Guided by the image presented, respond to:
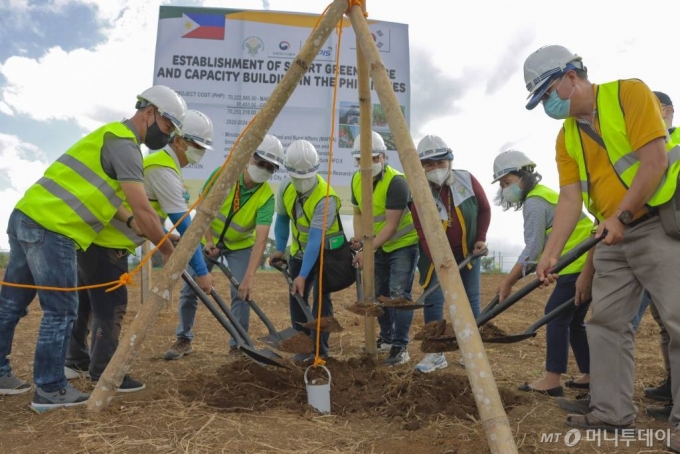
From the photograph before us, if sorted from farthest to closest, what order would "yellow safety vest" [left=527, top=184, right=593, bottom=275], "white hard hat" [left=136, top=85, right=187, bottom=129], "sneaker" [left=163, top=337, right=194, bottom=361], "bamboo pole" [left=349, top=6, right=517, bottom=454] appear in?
1. "sneaker" [left=163, top=337, right=194, bottom=361]
2. "yellow safety vest" [left=527, top=184, right=593, bottom=275]
3. "white hard hat" [left=136, top=85, right=187, bottom=129]
4. "bamboo pole" [left=349, top=6, right=517, bottom=454]

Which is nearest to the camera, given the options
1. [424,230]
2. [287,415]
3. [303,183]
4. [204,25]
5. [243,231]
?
[424,230]

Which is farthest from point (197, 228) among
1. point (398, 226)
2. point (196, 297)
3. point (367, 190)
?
point (398, 226)

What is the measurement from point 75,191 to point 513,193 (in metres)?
2.94

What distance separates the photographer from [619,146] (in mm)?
2816

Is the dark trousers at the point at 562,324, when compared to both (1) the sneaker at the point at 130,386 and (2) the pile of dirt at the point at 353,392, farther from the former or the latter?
(1) the sneaker at the point at 130,386

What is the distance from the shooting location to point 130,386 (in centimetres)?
385

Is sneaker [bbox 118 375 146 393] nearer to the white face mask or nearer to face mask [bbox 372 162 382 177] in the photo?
the white face mask

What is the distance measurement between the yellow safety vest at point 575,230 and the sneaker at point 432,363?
4.22 feet

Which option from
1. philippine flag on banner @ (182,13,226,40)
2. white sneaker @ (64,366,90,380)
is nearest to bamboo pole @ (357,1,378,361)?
white sneaker @ (64,366,90,380)

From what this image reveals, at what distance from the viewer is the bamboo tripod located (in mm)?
2480

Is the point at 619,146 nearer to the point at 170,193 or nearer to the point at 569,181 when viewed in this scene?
the point at 569,181

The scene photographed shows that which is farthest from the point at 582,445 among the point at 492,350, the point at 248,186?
the point at 248,186

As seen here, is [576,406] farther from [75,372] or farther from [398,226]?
[75,372]

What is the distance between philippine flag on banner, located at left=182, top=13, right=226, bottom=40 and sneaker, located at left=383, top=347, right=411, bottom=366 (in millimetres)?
5354
